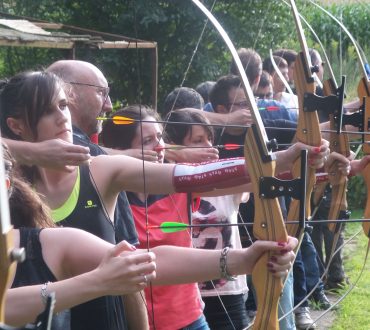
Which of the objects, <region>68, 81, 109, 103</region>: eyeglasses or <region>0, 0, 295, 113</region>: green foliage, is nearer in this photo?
<region>68, 81, 109, 103</region>: eyeglasses

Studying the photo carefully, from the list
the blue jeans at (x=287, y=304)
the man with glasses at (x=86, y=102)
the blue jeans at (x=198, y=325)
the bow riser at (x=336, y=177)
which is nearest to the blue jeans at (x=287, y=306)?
the blue jeans at (x=287, y=304)

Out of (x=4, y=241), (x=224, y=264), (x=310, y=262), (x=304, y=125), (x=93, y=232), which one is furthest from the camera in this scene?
(x=310, y=262)

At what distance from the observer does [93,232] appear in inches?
88.0

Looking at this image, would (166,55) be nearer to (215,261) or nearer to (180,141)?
(180,141)

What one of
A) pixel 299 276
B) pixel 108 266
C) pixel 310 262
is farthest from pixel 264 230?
pixel 310 262

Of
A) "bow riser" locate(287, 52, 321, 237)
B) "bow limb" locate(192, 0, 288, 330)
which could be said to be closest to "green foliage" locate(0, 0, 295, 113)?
"bow riser" locate(287, 52, 321, 237)

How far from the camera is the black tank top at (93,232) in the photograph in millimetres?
2086

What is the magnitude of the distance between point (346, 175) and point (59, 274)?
5.05 feet

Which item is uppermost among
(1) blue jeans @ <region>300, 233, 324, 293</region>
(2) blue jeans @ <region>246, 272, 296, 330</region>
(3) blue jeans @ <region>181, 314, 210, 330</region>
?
(3) blue jeans @ <region>181, 314, 210, 330</region>

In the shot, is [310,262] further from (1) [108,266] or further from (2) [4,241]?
(2) [4,241]

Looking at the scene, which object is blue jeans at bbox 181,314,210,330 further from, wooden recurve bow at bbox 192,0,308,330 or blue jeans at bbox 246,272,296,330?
wooden recurve bow at bbox 192,0,308,330

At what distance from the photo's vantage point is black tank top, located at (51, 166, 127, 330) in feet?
6.84

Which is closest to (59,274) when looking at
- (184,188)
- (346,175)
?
(184,188)

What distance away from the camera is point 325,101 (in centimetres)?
292
